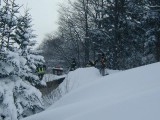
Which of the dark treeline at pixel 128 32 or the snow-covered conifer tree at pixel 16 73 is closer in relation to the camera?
the snow-covered conifer tree at pixel 16 73

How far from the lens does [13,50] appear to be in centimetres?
1521

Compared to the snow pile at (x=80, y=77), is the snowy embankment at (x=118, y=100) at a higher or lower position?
higher

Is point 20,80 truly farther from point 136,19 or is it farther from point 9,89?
point 136,19

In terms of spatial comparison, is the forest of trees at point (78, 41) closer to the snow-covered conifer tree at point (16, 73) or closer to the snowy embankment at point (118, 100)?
the snow-covered conifer tree at point (16, 73)

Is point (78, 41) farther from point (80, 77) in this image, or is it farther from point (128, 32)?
point (80, 77)

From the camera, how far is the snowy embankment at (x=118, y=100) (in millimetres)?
5113

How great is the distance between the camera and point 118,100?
19.2 feet

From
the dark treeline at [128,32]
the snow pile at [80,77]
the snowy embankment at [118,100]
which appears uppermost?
the dark treeline at [128,32]

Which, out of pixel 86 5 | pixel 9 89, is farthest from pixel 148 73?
pixel 86 5

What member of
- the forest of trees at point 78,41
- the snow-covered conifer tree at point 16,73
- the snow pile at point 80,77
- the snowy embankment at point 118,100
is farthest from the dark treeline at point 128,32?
the snowy embankment at point 118,100

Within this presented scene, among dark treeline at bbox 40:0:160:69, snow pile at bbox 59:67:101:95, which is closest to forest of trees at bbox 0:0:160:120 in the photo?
dark treeline at bbox 40:0:160:69

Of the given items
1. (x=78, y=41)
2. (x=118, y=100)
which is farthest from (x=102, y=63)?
(x=78, y=41)

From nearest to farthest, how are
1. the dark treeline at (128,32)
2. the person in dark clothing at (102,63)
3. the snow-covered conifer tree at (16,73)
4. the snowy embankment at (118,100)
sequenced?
1. the snowy embankment at (118,100)
2. the snow-covered conifer tree at (16,73)
3. the person in dark clothing at (102,63)
4. the dark treeline at (128,32)

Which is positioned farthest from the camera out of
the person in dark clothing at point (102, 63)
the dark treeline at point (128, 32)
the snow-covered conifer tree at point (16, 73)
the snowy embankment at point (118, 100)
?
the dark treeline at point (128, 32)
